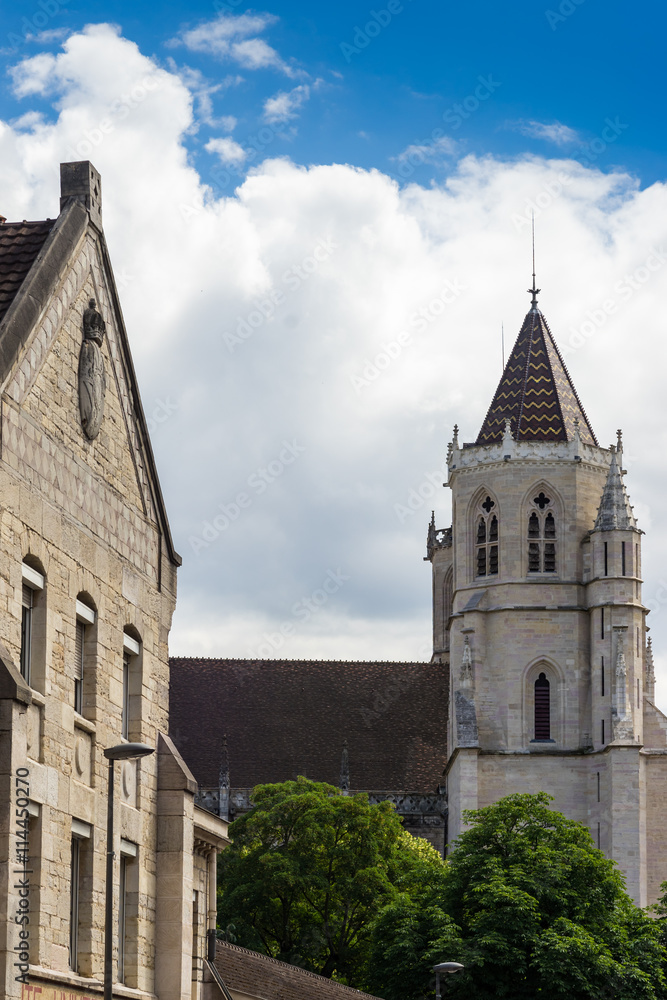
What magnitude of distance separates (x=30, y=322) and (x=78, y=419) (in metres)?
2.05

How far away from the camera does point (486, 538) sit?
81.9m

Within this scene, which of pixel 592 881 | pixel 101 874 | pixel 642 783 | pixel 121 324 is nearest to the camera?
pixel 101 874

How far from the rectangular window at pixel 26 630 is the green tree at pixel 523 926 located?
28.3 meters

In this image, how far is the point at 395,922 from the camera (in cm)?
5319

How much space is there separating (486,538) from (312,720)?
14.6 metres

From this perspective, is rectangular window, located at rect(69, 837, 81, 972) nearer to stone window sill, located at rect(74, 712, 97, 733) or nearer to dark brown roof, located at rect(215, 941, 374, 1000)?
stone window sill, located at rect(74, 712, 97, 733)

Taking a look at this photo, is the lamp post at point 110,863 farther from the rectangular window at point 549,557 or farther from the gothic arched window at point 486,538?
the gothic arched window at point 486,538

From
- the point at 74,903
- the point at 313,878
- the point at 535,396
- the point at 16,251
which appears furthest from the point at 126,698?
the point at 535,396

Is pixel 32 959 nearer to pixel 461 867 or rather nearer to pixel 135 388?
pixel 135 388

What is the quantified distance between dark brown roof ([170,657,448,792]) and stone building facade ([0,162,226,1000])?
6140cm

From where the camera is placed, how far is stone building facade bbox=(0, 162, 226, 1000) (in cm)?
2044

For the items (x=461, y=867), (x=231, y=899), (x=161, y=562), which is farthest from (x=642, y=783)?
(x=161, y=562)

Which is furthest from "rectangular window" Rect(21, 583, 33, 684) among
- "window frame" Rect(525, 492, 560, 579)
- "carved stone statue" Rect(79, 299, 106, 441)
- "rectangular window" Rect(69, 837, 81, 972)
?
"window frame" Rect(525, 492, 560, 579)

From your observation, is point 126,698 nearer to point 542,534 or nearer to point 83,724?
point 83,724
